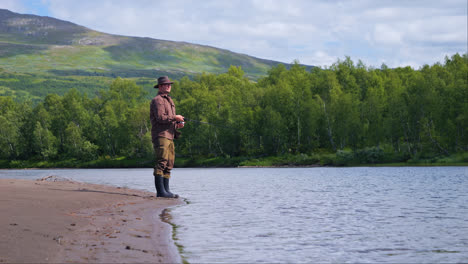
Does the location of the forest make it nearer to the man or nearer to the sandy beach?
the man

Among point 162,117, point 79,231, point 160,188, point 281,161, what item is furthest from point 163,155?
point 281,161

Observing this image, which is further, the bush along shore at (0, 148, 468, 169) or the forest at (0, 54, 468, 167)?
the forest at (0, 54, 468, 167)

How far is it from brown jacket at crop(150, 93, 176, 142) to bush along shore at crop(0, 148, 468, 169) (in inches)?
1974

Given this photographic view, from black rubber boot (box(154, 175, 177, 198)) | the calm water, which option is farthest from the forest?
the calm water

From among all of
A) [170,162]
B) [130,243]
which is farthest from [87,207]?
[130,243]

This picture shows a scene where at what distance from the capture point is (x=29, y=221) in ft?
30.2

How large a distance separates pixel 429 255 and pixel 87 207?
8316 mm

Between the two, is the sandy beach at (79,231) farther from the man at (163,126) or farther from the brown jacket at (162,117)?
the brown jacket at (162,117)

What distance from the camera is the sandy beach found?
280 inches

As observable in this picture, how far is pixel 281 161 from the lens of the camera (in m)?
77.1

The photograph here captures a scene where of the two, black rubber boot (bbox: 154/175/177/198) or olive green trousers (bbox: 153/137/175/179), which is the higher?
olive green trousers (bbox: 153/137/175/179)

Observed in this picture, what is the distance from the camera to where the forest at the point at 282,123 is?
67.5 meters

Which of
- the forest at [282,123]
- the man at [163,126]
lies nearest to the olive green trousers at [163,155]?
the man at [163,126]

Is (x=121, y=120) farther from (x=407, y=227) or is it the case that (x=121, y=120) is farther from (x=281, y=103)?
(x=407, y=227)
